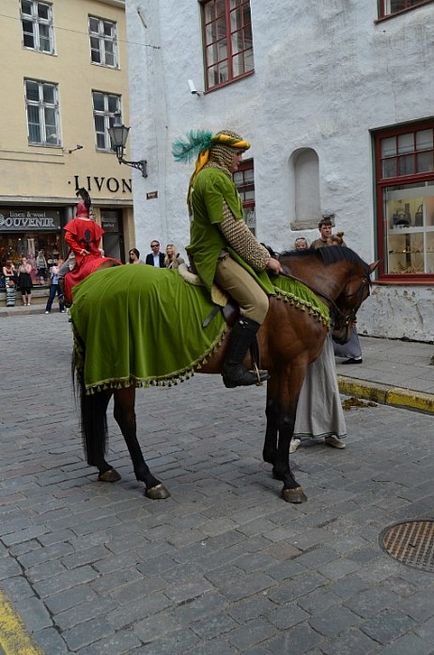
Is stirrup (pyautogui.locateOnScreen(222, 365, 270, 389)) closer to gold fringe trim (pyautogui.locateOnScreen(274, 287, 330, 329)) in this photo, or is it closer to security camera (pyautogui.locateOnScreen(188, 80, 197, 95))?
gold fringe trim (pyautogui.locateOnScreen(274, 287, 330, 329))

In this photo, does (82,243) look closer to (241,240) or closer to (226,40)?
(241,240)

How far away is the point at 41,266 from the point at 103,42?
33.1 feet

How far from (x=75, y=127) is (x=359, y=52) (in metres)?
17.7

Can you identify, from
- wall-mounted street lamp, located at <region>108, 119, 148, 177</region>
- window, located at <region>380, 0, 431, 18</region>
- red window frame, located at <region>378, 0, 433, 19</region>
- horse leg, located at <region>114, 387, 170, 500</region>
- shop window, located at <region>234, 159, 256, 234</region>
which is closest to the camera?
horse leg, located at <region>114, 387, 170, 500</region>

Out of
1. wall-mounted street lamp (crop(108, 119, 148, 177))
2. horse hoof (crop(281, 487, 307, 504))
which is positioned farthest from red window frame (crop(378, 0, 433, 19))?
horse hoof (crop(281, 487, 307, 504))

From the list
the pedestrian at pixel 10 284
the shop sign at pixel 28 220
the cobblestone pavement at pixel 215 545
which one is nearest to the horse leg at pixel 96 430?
the cobblestone pavement at pixel 215 545

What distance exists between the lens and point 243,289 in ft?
13.3

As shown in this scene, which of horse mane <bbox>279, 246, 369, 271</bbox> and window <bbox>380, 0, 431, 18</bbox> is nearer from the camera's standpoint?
horse mane <bbox>279, 246, 369, 271</bbox>

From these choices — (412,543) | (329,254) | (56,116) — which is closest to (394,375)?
(329,254)

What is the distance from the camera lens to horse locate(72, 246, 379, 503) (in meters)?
4.28

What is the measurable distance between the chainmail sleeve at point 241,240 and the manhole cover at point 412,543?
1902 millimetres

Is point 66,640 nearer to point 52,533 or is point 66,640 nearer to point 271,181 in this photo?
point 52,533

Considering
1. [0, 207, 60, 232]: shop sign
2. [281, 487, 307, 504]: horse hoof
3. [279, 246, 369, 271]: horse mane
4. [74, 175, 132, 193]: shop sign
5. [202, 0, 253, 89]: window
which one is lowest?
[281, 487, 307, 504]: horse hoof

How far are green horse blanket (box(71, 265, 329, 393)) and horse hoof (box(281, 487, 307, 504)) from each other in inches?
43.1
